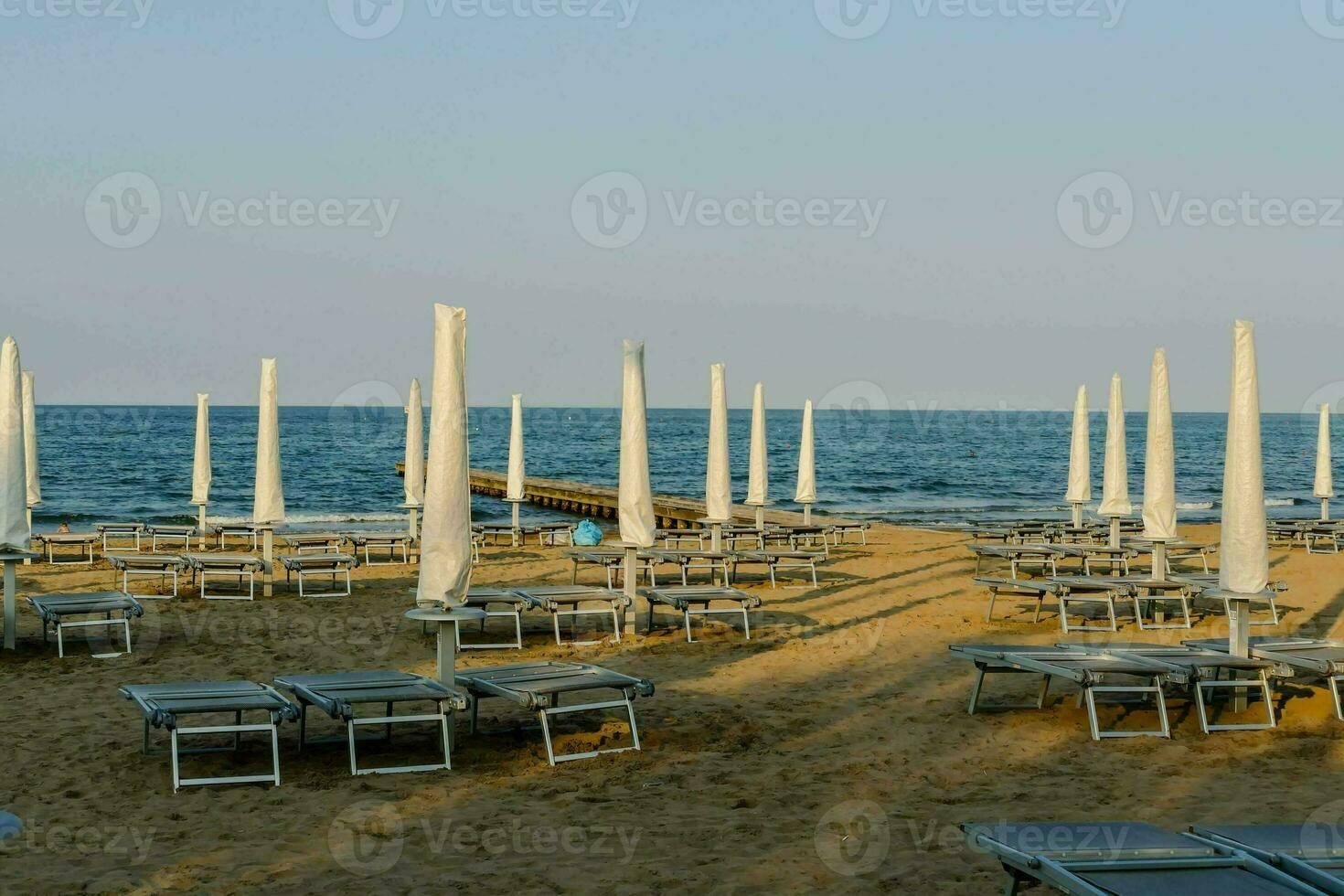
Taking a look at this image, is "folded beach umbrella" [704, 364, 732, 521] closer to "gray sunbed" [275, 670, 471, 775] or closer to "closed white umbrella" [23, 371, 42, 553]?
"gray sunbed" [275, 670, 471, 775]

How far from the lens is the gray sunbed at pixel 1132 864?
4.27 m

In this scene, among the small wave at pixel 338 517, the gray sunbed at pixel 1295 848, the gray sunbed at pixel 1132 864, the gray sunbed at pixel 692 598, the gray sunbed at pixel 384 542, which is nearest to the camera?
the gray sunbed at pixel 1132 864

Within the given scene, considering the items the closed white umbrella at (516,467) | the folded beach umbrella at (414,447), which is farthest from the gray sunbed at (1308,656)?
the closed white umbrella at (516,467)

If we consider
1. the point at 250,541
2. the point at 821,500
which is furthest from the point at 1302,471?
the point at 250,541

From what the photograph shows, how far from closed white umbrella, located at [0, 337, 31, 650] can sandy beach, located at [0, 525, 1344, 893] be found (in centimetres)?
105

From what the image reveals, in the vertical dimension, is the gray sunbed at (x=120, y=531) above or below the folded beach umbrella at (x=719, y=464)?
below

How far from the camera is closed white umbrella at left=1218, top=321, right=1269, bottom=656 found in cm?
856

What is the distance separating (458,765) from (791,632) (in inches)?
216

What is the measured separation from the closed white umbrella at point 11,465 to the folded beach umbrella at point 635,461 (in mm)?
5145

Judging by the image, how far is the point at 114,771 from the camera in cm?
738

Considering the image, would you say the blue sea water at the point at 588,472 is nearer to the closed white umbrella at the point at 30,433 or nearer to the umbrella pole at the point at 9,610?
the closed white umbrella at the point at 30,433

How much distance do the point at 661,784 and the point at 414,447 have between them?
733 centimetres

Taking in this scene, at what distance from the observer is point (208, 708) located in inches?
283

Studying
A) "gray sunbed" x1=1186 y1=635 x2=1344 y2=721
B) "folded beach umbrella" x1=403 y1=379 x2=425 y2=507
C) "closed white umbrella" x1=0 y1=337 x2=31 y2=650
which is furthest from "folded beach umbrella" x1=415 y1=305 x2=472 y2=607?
"gray sunbed" x1=1186 y1=635 x2=1344 y2=721
